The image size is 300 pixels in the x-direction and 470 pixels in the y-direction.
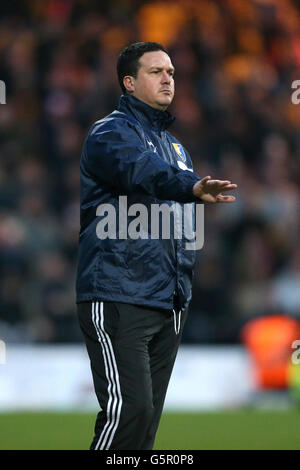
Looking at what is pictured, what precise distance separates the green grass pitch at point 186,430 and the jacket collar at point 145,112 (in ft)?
8.64

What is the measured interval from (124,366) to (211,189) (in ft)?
2.42

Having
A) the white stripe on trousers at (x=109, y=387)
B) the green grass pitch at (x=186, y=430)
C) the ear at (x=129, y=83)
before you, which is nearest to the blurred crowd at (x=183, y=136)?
the green grass pitch at (x=186, y=430)

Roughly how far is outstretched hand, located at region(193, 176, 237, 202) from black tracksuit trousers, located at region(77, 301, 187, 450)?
1.68ft

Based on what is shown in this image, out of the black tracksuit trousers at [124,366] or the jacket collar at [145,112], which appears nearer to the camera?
the black tracksuit trousers at [124,366]

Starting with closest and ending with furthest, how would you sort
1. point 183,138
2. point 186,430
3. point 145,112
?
1. point 145,112
2. point 186,430
3. point 183,138

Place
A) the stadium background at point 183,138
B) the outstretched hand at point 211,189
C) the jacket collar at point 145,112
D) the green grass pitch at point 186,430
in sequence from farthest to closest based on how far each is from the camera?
the stadium background at point 183,138, the green grass pitch at point 186,430, the jacket collar at point 145,112, the outstretched hand at point 211,189

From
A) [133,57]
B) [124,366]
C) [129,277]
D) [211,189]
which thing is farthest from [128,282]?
[133,57]

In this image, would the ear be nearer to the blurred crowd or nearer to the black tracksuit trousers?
the black tracksuit trousers

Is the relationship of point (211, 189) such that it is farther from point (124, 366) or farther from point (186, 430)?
point (186, 430)

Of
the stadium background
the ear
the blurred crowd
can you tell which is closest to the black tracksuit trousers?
the ear

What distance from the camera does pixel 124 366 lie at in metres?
3.86

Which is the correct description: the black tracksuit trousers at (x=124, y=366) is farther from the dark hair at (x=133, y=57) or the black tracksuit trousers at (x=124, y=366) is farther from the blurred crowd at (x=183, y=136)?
the blurred crowd at (x=183, y=136)

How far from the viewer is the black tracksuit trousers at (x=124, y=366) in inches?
151
